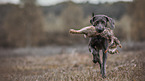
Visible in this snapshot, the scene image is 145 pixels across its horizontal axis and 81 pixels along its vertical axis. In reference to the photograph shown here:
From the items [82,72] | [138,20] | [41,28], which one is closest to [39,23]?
[41,28]

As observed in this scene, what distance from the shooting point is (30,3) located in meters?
31.6

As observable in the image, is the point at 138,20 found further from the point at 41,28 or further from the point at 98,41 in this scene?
the point at 98,41

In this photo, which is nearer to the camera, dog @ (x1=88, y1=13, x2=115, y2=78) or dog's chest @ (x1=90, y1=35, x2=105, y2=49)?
dog @ (x1=88, y1=13, x2=115, y2=78)

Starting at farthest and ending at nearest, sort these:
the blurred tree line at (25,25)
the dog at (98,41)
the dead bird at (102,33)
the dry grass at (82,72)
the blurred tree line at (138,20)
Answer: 1. the blurred tree line at (25,25)
2. the blurred tree line at (138,20)
3. the dry grass at (82,72)
4. the dead bird at (102,33)
5. the dog at (98,41)

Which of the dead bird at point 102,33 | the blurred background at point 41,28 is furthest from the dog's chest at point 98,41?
the blurred background at point 41,28

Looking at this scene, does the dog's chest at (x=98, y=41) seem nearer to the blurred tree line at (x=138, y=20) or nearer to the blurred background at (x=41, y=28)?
the blurred background at (x=41, y=28)

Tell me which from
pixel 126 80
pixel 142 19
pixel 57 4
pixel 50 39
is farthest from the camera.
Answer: pixel 57 4

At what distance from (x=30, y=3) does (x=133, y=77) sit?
28.8m

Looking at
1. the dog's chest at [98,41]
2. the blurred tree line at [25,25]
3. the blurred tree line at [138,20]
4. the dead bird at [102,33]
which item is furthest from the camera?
the blurred tree line at [25,25]

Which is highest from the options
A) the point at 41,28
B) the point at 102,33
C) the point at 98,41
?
the point at 102,33

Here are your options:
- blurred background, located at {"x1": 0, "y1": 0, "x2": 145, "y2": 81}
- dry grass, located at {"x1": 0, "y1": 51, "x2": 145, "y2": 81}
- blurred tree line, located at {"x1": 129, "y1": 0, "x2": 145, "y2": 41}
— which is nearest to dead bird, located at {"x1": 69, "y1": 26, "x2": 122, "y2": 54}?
dry grass, located at {"x1": 0, "y1": 51, "x2": 145, "y2": 81}

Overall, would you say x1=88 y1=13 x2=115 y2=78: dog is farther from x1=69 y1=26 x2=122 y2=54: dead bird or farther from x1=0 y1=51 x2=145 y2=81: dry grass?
x1=0 y1=51 x2=145 y2=81: dry grass

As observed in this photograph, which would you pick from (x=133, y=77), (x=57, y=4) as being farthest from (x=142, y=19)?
(x=57, y=4)

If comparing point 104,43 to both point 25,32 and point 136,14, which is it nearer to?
point 136,14
